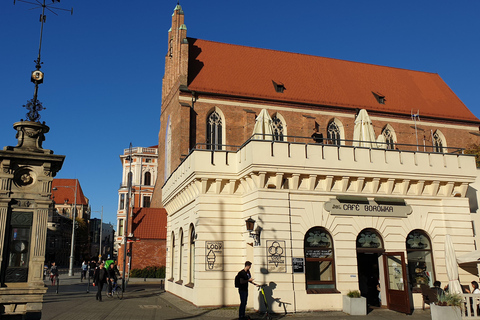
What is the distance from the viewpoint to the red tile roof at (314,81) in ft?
106

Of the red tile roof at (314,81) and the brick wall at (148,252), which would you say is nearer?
the red tile roof at (314,81)

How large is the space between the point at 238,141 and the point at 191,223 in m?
12.3

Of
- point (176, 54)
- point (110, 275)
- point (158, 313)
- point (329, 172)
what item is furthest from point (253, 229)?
point (176, 54)

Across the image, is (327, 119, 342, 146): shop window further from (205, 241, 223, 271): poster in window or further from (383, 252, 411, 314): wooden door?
(205, 241, 223, 271): poster in window

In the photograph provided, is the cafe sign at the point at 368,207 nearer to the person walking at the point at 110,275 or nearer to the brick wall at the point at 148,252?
the person walking at the point at 110,275

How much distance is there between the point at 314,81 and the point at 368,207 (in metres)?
20.3

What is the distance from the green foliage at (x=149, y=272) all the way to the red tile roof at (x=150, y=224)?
2.67 m

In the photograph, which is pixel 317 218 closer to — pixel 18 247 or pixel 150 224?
pixel 18 247

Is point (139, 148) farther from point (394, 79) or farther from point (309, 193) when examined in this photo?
point (309, 193)

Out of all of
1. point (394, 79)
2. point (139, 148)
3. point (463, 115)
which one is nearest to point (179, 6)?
point (394, 79)

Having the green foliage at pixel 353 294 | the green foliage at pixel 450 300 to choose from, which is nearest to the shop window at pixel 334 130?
the green foliage at pixel 353 294

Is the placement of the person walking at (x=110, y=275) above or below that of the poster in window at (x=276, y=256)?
below

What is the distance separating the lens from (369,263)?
1845cm

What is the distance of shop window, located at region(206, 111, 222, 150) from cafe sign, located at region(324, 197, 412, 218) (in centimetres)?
1478
